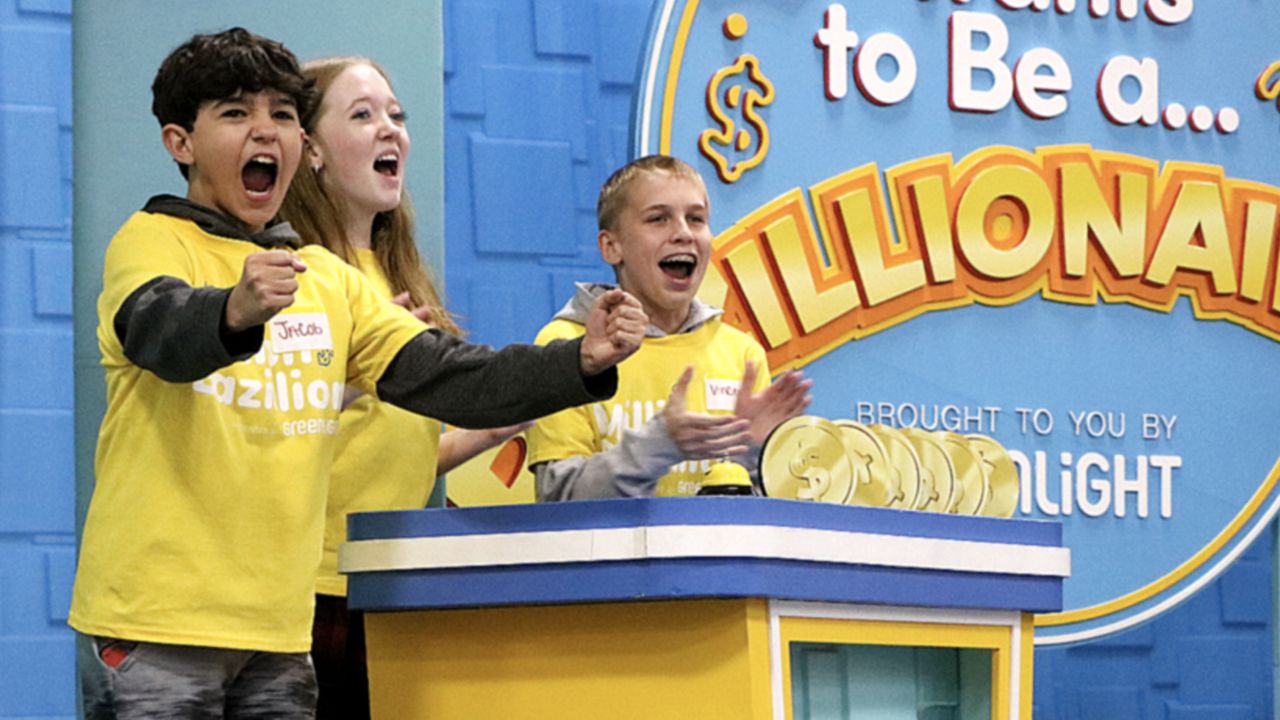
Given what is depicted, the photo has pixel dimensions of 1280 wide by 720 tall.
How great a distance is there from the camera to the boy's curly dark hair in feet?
6.52

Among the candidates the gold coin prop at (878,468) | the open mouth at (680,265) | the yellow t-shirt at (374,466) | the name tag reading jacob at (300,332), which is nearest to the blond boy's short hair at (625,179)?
the open mouth at (680,265)

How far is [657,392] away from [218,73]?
760 millimetres

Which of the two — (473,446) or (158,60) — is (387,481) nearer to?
(473,446)

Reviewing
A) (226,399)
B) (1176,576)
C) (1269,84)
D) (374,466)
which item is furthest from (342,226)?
(1269,84)

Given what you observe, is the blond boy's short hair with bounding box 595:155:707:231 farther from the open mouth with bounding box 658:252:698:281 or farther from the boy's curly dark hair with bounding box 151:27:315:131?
the boy's curly dark hair with bounding box 151:27:315:131

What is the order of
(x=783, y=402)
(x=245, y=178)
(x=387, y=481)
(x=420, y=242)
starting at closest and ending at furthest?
1. (x=245, y=178)
2. (x=783, y=402)
3. (x=387, y=481)
4. (x=420, y=242)

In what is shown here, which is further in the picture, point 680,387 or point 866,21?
point 866,21

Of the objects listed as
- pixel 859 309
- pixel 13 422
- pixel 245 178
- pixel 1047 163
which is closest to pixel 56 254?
pixel 13 422

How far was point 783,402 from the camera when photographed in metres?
2.15

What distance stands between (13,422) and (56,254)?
20cm

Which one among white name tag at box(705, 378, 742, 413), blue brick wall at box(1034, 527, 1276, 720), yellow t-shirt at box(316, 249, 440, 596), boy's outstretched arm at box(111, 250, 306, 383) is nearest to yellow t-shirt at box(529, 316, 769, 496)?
white name tag at box(705, 378, 742, 413)

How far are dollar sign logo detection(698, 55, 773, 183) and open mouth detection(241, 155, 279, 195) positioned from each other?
102 centimetres

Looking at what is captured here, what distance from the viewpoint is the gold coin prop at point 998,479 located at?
91.7 inches

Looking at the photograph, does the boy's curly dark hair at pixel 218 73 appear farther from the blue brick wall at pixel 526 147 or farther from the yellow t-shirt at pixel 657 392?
the blue brick wall at pixel 526 147
